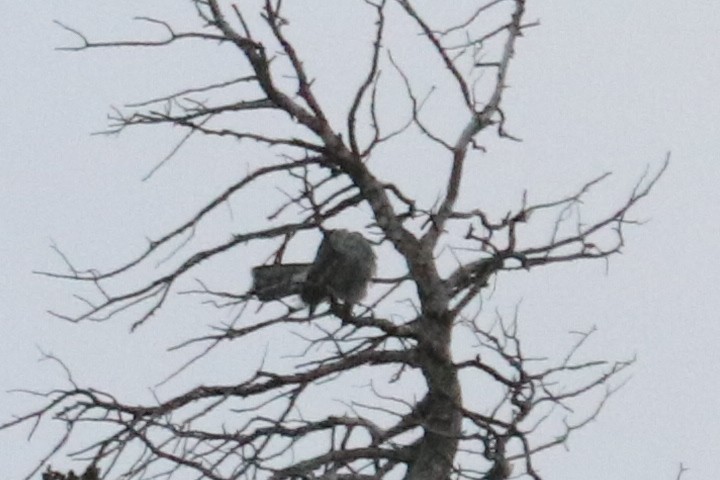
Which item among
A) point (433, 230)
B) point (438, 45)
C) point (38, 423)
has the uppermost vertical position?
point (438, 45)

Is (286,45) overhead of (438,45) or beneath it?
beneath

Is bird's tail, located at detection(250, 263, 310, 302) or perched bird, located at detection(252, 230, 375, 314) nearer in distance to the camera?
bird's tail, located at detection(250, 263, 310, 302)

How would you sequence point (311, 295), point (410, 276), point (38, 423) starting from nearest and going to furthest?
point (38, 423), point (410, 276), point (311, 295)

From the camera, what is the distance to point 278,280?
977 centimetres

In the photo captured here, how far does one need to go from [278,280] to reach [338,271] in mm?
836

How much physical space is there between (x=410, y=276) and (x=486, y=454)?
952 mm

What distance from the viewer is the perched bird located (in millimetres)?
10359

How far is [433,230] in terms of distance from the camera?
9.54 meters

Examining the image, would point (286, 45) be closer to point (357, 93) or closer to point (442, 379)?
point (357, 93)

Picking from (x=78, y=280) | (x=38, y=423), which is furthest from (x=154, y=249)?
(x=38, y=423)

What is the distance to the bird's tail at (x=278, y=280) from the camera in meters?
9.48

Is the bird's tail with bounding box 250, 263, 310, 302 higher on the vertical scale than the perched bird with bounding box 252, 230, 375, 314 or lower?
lower

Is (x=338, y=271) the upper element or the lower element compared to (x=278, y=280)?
upper

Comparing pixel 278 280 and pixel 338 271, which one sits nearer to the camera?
pixel 278 280
